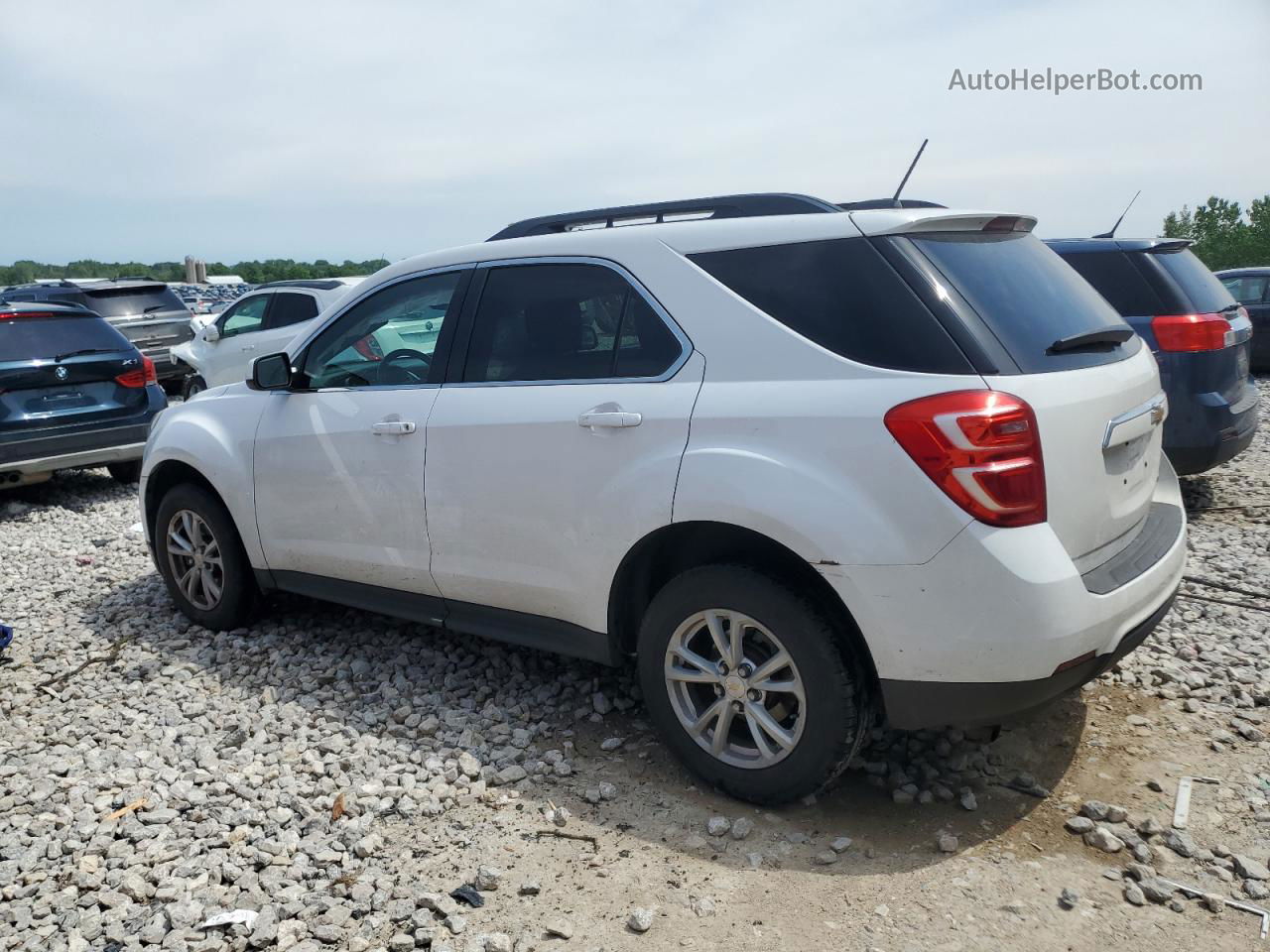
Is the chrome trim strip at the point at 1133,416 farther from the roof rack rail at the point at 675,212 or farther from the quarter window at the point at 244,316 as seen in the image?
the quarter window at the point at 244,316

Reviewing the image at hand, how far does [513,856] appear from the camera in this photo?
3.21 meters

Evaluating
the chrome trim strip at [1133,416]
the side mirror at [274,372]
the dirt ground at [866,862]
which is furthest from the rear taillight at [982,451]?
the side mirror at [274,372]

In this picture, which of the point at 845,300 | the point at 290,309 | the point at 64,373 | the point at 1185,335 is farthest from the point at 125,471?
the point at 1185,335

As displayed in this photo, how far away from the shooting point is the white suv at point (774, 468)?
2.87 meters

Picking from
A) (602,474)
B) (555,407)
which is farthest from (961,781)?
(555,407)

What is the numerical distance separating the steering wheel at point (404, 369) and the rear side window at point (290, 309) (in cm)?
796

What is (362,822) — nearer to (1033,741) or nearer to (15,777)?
(15,777)

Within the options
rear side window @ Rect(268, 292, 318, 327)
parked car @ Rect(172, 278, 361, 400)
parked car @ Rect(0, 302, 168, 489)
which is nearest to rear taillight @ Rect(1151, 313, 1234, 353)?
parked car @ Rect(0, 302, 168, 489)

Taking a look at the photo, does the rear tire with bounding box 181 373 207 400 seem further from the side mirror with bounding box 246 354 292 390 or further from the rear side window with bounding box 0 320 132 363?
the side mirror with bounding box 246 354 292 390

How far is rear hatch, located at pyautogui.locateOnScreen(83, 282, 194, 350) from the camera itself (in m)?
14.7

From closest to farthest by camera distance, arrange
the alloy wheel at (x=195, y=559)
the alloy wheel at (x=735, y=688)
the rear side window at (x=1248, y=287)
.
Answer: the alloy wheel at (x=735, y=688) < the alloy wheel at (x=195, y=559) < the rear side window at (x=1248, y=287)

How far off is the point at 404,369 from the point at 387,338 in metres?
0.25

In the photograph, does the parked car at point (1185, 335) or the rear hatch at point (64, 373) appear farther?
the rear hatch at point (64, 373)

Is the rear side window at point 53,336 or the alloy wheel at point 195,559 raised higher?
the rear side window at point 53,336
